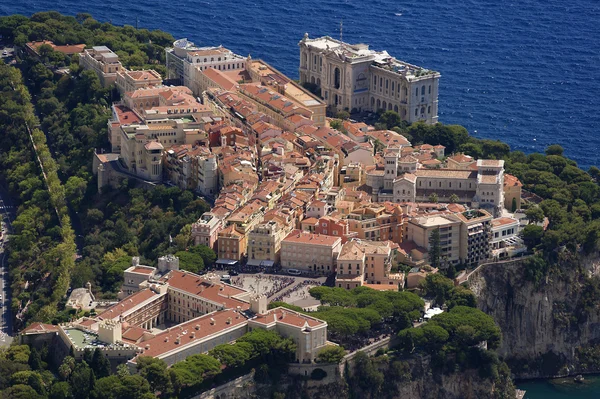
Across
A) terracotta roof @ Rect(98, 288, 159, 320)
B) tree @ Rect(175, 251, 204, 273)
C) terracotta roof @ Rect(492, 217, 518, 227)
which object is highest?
terracotta roof @ Rect(492, 217, 518, 227)

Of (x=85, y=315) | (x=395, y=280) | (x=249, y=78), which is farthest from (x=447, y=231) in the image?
(x=249, y=78)

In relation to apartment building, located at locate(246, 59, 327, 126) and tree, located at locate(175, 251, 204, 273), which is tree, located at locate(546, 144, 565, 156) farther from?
tree, located at locate(175, 251, 204, 273)

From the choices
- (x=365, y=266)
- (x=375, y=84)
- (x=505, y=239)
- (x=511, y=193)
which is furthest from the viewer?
(x=375, y=84)

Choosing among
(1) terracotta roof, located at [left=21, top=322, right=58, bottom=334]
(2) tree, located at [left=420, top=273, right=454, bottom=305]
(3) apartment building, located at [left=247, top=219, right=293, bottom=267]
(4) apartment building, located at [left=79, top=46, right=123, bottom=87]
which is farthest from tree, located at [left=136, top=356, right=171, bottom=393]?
(4) apartment building, located at [left=79, top=46, right=123, bottom=87]

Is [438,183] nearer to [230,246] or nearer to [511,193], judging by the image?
[511,193]

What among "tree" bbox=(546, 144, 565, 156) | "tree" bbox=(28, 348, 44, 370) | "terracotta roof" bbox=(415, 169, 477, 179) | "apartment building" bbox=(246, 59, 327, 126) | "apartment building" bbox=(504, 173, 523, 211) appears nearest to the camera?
"tree" bbox=(28, 348, 44, 370)

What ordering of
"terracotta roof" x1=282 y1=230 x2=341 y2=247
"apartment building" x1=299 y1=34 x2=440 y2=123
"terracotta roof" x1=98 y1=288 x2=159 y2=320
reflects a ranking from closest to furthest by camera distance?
1. "terracotta roof" x1=98 y1=288 x2=159 y2=320
2. "terracotta roof" x1=282 y1=230 x2=341 y2=247
3. "apartment building" x1=299 y1=34 x2=440 y2=123

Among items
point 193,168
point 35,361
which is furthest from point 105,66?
point 35,361
